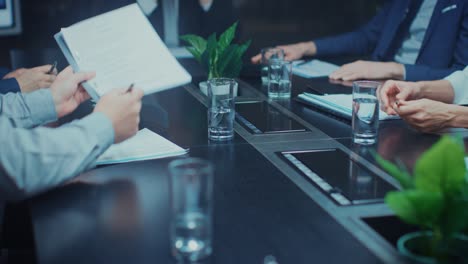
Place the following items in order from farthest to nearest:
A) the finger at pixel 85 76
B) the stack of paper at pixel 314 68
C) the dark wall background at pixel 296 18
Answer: the dark wall background at pixel 296 18
the stack of paper at pixel 314 68
the finger at pixel 85 76

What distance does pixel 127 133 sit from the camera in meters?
1.23

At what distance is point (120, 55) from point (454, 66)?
157 centimetres

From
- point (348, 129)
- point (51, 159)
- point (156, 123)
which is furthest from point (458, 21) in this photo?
point (51, 159)

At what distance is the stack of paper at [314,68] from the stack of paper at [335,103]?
431 millimetres

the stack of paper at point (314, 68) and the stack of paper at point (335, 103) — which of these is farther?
the stack of paper at point (314, 68)

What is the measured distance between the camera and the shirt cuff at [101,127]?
115 cm

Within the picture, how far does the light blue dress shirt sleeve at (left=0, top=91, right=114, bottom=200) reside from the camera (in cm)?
104

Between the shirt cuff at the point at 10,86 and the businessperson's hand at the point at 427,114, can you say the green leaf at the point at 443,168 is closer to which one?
the businessperson's hand at the point at 427,114

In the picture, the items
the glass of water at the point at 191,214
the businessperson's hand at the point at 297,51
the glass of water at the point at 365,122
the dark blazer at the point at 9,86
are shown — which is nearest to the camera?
the glass of water at the point at 191,214

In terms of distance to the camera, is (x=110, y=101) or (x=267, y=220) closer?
(x=267, y=220)

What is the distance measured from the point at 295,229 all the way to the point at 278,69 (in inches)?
44.7

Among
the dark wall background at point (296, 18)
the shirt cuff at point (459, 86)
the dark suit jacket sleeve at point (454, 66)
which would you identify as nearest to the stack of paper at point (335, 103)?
the shirt cuff at point (459, 86)

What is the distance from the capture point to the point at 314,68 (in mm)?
2510

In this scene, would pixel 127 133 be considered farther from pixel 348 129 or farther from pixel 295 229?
pixel 348 129
